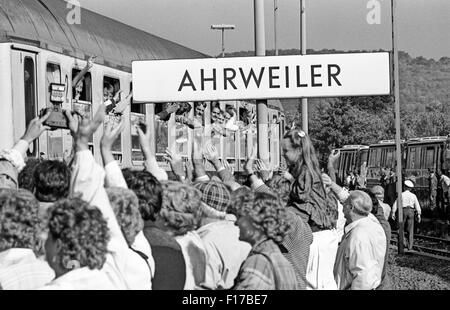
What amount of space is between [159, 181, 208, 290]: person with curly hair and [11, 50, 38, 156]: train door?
5745mm

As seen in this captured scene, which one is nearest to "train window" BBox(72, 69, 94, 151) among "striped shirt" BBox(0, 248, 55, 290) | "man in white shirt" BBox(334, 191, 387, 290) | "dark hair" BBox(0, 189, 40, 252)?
"man in white shirt" BBox(334, 191, 387, 290)

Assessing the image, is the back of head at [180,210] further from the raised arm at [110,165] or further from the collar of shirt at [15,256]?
the collar of shirt at [15,256]

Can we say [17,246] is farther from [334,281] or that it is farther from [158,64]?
[158,64]

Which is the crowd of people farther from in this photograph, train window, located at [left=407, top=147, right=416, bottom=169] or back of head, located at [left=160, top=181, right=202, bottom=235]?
train window, located at [left=407, top=147, right=416, bottom=169]

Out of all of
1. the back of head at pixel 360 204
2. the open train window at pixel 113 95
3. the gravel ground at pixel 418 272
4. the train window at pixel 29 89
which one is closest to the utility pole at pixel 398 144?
the gravel ground at pixel 418 272

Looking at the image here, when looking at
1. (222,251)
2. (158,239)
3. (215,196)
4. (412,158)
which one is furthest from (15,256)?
(412,158)

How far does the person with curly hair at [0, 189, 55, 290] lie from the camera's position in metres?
4.39

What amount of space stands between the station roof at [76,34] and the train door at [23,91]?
0.74ft

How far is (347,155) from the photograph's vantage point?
4953cm

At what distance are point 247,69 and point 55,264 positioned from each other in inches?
164

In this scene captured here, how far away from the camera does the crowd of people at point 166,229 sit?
4.27m

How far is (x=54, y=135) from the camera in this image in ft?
37.2

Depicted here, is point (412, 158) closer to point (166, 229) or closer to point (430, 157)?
point (430, 157)
